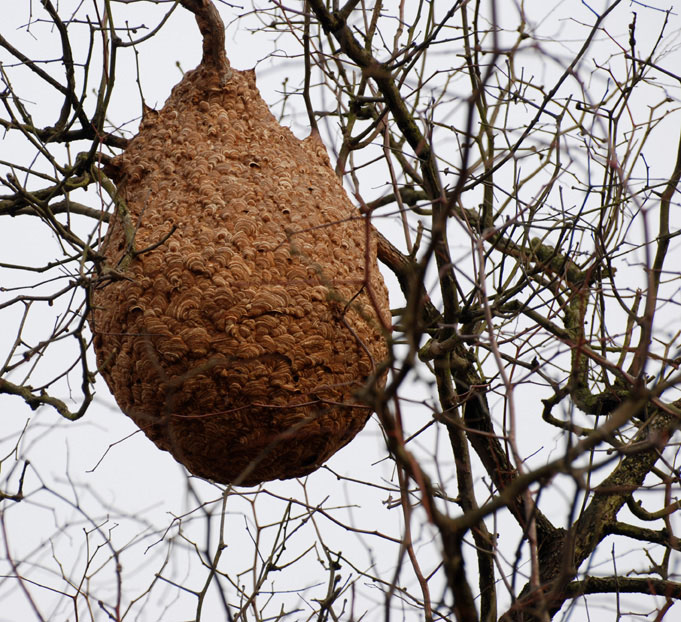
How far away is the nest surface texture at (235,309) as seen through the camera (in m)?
2.06

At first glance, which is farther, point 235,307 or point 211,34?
point 211,34

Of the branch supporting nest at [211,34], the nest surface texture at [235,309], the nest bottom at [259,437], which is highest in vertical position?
the branch supporting nest at [211,34]

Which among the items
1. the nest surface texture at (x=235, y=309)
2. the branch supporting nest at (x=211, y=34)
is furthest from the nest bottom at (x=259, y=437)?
the branch supporting nest at (x=211, y=34)

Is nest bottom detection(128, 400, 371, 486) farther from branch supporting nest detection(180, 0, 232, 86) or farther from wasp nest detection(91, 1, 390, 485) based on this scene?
branch supporting nest detection(180, 0, 232, 86)

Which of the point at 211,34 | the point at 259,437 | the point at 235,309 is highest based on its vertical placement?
the point at 211,34

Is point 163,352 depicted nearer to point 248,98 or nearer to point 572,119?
point 248,98

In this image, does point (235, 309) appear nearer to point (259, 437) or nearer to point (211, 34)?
point (259, 437)

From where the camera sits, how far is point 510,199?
266cm

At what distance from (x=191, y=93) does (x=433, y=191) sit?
0.76 meters

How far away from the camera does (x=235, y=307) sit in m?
2.05

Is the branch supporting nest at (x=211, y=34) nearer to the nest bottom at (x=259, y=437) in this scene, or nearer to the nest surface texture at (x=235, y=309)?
the nest surface texture at (x=235, y=309)

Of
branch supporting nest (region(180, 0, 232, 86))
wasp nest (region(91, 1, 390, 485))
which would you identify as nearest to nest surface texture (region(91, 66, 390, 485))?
wasp nest (region(91, 1, 390, 485))

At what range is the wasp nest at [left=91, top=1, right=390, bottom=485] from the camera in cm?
206

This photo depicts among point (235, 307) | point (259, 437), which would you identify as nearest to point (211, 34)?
point (235, 307)
